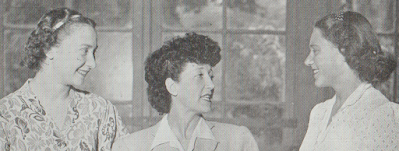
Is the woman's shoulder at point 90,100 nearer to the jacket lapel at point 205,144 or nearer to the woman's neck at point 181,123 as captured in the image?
A: the woman's neck at point 181,123

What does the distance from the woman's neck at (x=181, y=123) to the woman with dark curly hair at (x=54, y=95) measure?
328mm

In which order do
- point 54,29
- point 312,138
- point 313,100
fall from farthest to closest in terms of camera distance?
point 313,100 → point 312,138 → point 54,29

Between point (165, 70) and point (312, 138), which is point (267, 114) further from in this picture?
point (165, 70)

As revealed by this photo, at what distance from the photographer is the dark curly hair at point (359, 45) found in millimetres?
2543

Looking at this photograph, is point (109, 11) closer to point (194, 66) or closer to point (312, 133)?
point (194, 66)

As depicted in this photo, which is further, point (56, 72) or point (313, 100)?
point (313, 100)

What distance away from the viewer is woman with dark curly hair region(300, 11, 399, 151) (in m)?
2.44

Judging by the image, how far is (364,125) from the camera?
2.45 metres

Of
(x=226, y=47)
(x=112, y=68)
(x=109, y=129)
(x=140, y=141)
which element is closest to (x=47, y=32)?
(x=109, y=129)

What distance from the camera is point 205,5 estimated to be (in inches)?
137

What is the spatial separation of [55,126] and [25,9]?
1173 millimetres

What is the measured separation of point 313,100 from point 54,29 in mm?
1699

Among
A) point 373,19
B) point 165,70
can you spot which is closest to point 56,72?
point 165,70

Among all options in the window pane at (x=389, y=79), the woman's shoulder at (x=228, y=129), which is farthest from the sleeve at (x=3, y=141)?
the window pane at (x=389, y=79)
